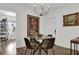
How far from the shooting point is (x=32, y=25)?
200 cm

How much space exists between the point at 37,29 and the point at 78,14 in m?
0.79

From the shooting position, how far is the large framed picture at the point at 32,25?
1.90 meters

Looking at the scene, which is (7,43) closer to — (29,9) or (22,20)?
(22,20)

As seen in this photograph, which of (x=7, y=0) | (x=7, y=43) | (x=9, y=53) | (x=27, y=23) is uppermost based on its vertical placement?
(x=7, y=0)

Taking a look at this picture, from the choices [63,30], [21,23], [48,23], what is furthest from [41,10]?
[63,30]

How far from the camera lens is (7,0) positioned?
1345mm

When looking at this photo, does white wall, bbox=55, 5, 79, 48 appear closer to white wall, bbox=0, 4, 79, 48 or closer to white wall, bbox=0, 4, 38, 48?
white wall, bbox=0, 4, 79, 48

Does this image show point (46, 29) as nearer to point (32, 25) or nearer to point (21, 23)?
point (32, 25)

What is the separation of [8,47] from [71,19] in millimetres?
1284

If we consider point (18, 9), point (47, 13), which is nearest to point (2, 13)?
point (18, 9)

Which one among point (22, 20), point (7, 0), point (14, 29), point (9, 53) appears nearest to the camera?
point (7, 0)

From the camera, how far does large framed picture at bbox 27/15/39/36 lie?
190cm

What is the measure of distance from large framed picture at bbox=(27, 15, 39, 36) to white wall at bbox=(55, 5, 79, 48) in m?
0.41

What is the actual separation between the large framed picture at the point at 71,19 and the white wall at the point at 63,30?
0.20ft
